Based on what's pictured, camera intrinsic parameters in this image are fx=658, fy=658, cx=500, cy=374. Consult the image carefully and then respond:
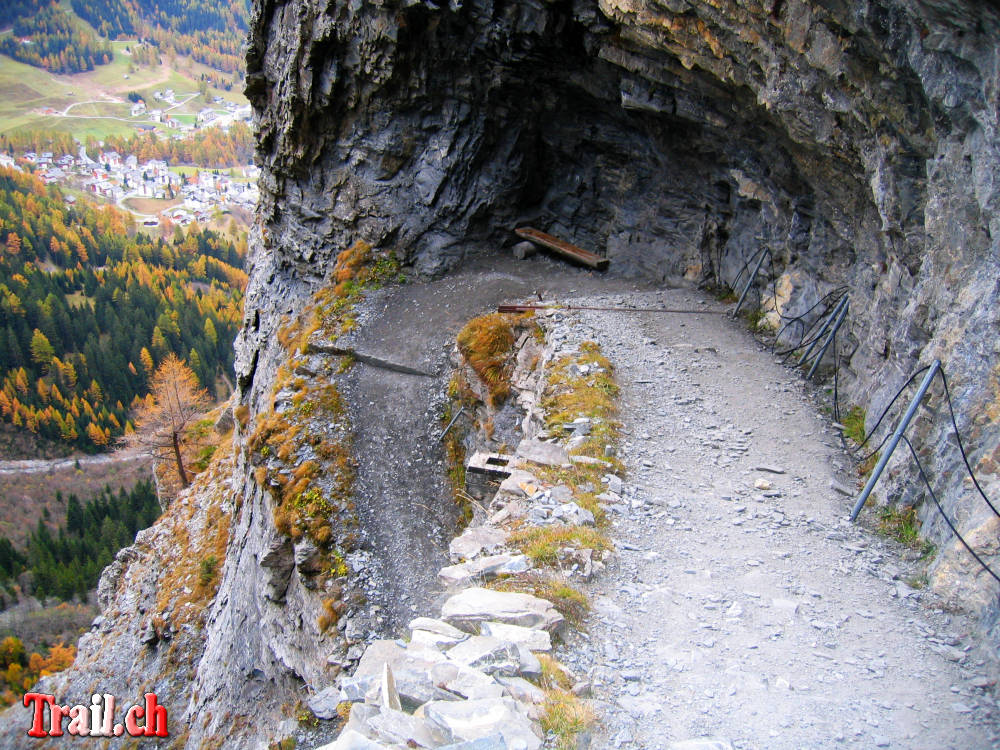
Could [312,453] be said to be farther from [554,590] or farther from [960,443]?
[960,443]

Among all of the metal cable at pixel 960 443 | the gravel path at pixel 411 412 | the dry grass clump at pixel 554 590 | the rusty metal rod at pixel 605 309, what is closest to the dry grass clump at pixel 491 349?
the rusty metal rod at pixel 605 309

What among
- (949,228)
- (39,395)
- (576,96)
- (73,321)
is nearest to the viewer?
(949,228)

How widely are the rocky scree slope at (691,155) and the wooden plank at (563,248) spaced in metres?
0.59

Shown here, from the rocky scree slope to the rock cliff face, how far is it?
0.18 feet

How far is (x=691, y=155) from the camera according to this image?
65.7ft

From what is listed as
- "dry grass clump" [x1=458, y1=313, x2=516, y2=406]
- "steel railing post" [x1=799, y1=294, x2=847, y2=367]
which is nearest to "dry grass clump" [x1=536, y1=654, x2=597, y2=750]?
"dry grass clump" [x1=458, y1=313, x2=516, y2=406]

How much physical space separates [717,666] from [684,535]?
2796 mm

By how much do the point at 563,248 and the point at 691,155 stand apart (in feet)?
19.2

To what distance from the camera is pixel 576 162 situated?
2466 centimetres

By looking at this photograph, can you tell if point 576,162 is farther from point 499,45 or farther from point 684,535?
point 684,535

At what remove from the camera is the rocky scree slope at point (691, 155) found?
29.4 feet

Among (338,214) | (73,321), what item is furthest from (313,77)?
(73,321)

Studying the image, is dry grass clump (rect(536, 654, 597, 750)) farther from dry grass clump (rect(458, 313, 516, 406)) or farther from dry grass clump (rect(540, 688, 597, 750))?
dry grass clump (rect(458, 313, 516, 406))

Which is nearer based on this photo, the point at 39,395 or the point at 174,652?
the point at 174,652
